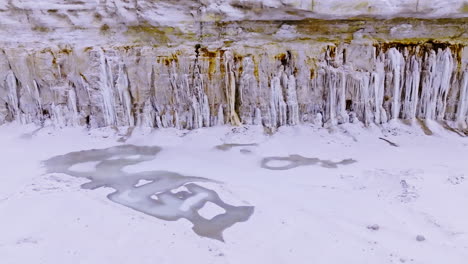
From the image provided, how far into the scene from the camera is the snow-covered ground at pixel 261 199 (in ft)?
19.6

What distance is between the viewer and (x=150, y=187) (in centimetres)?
805

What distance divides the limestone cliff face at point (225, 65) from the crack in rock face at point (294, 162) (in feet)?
5.83

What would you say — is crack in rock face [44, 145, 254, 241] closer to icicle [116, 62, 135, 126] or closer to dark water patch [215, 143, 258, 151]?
icicle [116, 62, 135, 126]

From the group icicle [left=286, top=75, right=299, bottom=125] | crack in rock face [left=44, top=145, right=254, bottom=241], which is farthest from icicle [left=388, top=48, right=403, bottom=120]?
crack in rock face [left=44, top=145, right=254, bottom=241]

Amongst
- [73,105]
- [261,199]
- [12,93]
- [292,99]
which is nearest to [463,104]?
[292,99]

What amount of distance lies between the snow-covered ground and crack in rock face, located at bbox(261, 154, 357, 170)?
0.05 meters

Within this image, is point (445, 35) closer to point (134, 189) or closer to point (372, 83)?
point (372, 83)

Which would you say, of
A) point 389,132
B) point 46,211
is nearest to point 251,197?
point 46,211

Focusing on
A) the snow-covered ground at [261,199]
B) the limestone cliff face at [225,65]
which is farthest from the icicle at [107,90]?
the snow-covered ground at [261,199]

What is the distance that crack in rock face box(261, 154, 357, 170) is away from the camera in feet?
28.9

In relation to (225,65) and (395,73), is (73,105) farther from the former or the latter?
(395,73)

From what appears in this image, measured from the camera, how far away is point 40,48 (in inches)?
420

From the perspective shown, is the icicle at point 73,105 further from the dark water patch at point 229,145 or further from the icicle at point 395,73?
the icicle at point 395,73

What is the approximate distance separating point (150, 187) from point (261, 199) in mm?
2347
